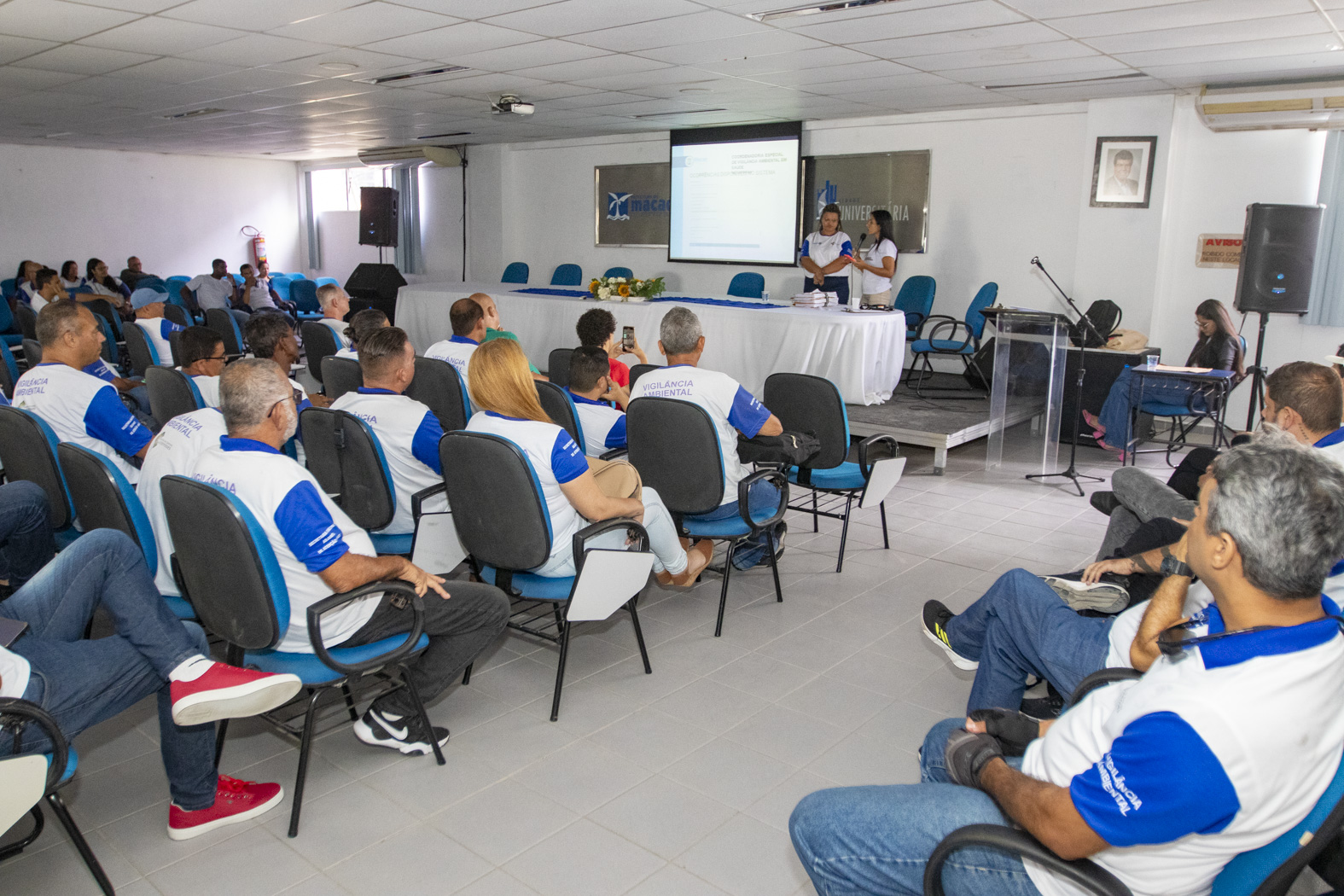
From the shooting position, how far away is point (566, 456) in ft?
9.23

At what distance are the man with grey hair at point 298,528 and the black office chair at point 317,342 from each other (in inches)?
166

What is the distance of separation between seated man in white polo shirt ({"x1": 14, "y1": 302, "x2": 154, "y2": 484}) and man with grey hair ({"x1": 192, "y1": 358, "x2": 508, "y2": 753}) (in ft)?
5.25

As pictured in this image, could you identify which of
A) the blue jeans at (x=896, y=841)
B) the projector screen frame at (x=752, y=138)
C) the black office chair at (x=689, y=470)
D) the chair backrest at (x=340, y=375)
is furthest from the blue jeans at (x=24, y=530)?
the projector screen frame at (x=752, y=138)

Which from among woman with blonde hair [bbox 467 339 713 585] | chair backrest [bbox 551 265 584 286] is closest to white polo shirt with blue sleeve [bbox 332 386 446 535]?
woman with blonde hair [bbox 467 339 713 585]

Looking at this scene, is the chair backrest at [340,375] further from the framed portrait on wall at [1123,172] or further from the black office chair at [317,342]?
the framed portrait on wall at [1123,172]

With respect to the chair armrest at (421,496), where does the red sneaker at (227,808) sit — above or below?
below

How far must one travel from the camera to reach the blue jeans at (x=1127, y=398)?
6.03m

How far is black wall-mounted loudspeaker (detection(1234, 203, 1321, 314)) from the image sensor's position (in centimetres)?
620

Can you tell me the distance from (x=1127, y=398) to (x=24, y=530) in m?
6.19

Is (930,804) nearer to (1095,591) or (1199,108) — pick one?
(1095,591)

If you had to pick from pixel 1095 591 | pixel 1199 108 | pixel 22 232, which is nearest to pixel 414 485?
pixel 1095 591

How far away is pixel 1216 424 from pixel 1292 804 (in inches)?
217

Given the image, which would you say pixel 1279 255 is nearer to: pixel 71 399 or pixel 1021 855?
pixel 1021 855

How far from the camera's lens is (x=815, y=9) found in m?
4.73
